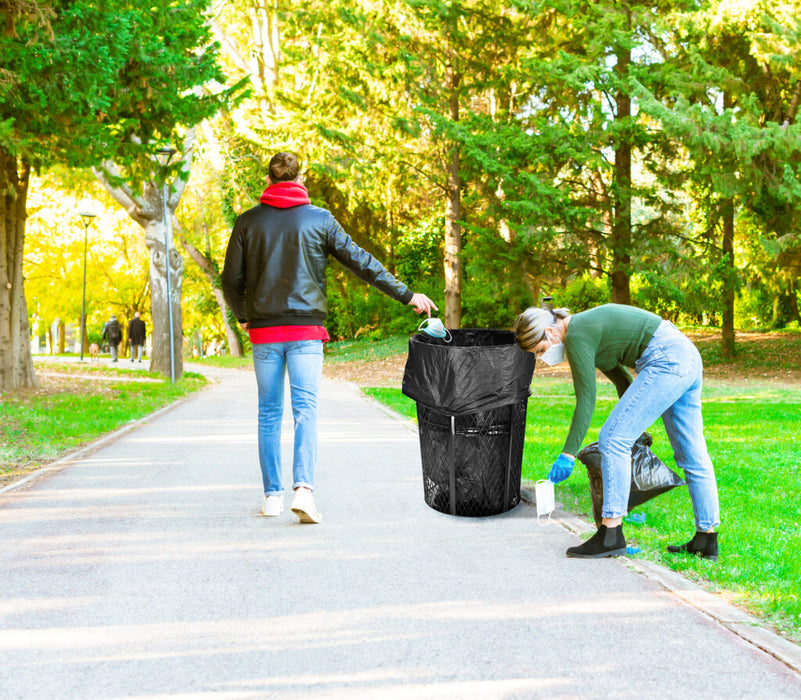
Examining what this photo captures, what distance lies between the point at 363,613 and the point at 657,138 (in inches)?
727

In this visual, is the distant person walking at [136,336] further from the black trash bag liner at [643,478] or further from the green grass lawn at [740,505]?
the black trash bag liner at [643,478]

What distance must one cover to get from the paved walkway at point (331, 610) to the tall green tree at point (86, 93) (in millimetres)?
5438

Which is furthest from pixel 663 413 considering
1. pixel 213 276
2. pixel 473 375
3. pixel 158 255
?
pixel 213 276

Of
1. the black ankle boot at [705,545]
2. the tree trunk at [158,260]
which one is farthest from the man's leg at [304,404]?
the tree trunk at [158,260]

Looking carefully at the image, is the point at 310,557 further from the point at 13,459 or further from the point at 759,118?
the point at 759,118

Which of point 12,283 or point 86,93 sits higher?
point 86,93

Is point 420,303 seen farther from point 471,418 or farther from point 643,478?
point 643,478

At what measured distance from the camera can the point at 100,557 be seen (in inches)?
177

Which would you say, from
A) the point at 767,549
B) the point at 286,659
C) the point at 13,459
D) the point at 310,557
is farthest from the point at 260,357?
the point at 13,459

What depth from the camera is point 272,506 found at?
17.9 feet

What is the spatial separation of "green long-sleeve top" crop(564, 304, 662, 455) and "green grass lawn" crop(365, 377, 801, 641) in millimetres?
886

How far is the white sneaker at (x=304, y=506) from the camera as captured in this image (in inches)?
203

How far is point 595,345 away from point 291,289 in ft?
6.16

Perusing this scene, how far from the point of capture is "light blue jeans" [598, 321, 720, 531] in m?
4.27
